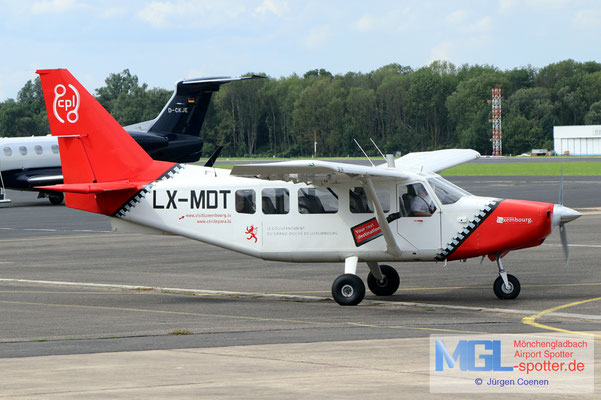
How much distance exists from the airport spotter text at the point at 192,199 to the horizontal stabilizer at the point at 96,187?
441 mm

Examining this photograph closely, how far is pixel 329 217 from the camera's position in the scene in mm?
16984

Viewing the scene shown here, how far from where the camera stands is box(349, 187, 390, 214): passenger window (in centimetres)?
1677

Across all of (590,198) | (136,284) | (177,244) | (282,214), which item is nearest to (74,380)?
(282,214)

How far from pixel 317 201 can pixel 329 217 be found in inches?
14.3

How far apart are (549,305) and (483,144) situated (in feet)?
425

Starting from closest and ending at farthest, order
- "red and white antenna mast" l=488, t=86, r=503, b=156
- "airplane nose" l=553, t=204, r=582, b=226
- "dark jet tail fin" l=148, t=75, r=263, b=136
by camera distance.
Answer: "airplane nose" l=553, t=204, r=582, b=226
"dark jet tail fin" l=148, t=75, r=263, b=136
"red and white antenna mast" l=488, t=86, r=503, b=156

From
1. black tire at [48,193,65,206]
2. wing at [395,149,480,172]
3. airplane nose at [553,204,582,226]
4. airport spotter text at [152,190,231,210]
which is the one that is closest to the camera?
airplane nose at [553,204,582,226]

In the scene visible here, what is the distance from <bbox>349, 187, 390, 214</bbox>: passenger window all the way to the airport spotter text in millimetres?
2239

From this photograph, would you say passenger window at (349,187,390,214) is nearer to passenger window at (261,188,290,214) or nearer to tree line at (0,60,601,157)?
passenger window at (261,188,290,214)

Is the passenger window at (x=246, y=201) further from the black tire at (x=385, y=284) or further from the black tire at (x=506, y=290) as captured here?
the black tire at (x=506, y=290)

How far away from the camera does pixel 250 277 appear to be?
67.4 ft

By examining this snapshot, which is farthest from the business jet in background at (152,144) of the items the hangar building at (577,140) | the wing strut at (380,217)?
the hangar building at (577,140)

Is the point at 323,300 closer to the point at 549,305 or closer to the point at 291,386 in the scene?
the point at 549,305

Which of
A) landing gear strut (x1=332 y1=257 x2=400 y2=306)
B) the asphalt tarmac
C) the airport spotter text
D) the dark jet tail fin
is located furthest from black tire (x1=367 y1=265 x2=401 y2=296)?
the dark jet tail fin
